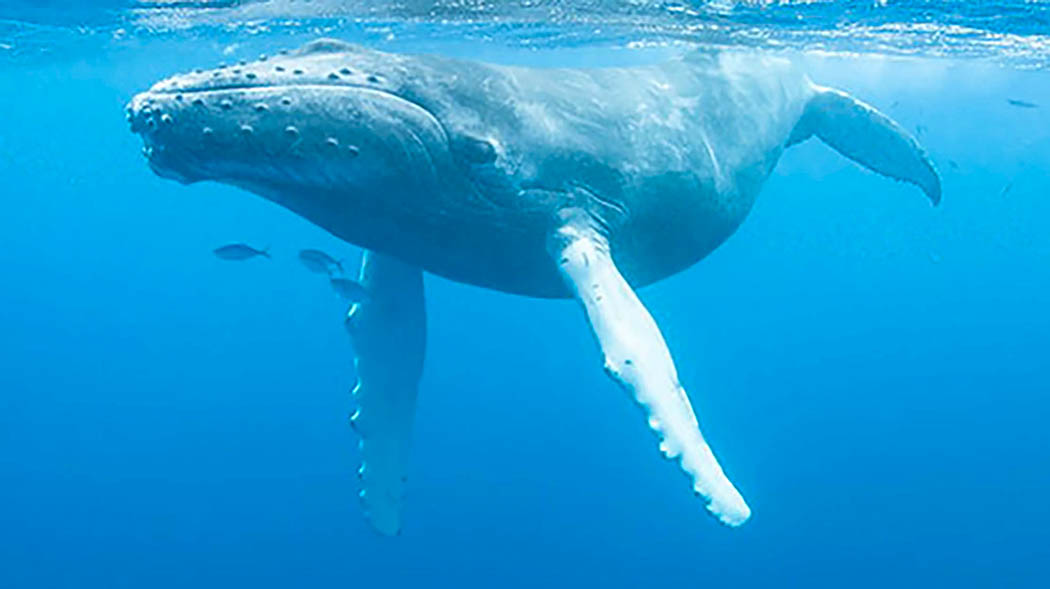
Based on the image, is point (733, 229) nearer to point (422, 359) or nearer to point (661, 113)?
point (661, 113)

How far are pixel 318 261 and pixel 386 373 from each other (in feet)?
11.4

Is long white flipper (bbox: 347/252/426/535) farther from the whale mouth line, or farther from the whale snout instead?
the whale mouth line

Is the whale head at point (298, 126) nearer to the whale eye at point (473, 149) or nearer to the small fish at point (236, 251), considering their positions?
the whale eye at point (473, 149)

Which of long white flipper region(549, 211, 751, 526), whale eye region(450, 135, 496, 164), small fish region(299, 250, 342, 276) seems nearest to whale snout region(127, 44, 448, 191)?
whale eye region(450, 135, 496, 164)

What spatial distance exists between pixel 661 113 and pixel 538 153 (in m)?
1.64

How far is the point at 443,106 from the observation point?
18.9 ft

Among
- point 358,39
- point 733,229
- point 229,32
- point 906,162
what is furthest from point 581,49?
point 733,229

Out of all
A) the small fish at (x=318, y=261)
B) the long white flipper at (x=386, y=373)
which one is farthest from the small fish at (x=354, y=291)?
the small fish at (x=318, y=261)

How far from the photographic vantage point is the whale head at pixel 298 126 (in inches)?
192

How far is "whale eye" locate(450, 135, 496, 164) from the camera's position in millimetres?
5785

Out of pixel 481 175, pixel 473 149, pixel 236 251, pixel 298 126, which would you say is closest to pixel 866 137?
pixel 481 175

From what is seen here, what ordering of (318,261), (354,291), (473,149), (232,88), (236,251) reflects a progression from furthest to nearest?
(318,261) → (236,251) → (354,291) → (473,149) → (232,88)

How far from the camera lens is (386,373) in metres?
8.62

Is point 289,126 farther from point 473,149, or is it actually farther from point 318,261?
point 318,261
